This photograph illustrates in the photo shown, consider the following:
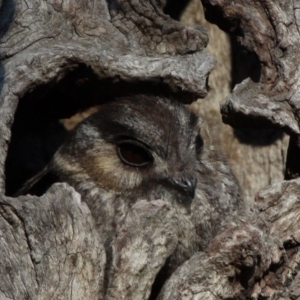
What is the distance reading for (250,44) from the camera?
4.57 metres

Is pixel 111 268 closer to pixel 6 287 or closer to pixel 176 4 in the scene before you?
pixel 6 287

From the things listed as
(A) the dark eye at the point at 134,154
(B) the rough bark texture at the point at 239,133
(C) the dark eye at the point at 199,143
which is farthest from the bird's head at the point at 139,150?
(B) the rough bark texture at the point at 239,133

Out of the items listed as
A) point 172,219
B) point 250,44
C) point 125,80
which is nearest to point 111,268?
point 172,219

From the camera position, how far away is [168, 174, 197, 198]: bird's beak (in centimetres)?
471

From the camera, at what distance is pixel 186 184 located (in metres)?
4.73

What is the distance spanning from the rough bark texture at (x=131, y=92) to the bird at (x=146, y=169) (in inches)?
5.3

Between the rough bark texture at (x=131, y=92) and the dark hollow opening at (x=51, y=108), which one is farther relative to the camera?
the dark hollow opening at (x=51, y=108)

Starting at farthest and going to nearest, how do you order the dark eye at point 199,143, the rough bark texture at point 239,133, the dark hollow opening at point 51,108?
the rough bark texture at point 239,133 < the dark eye at point 199,143 < the dark hollow opening at point 51,108

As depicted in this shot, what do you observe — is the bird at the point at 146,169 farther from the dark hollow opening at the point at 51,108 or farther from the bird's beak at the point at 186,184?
the dark hollow opening at the point at 51,108

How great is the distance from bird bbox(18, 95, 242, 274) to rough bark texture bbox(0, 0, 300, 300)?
135 millimetres

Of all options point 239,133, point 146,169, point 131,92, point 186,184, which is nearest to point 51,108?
point 131,92

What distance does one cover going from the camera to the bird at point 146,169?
15.6 feet

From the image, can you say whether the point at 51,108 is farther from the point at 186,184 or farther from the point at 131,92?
the point at 186,184

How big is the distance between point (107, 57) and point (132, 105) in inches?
18.2
